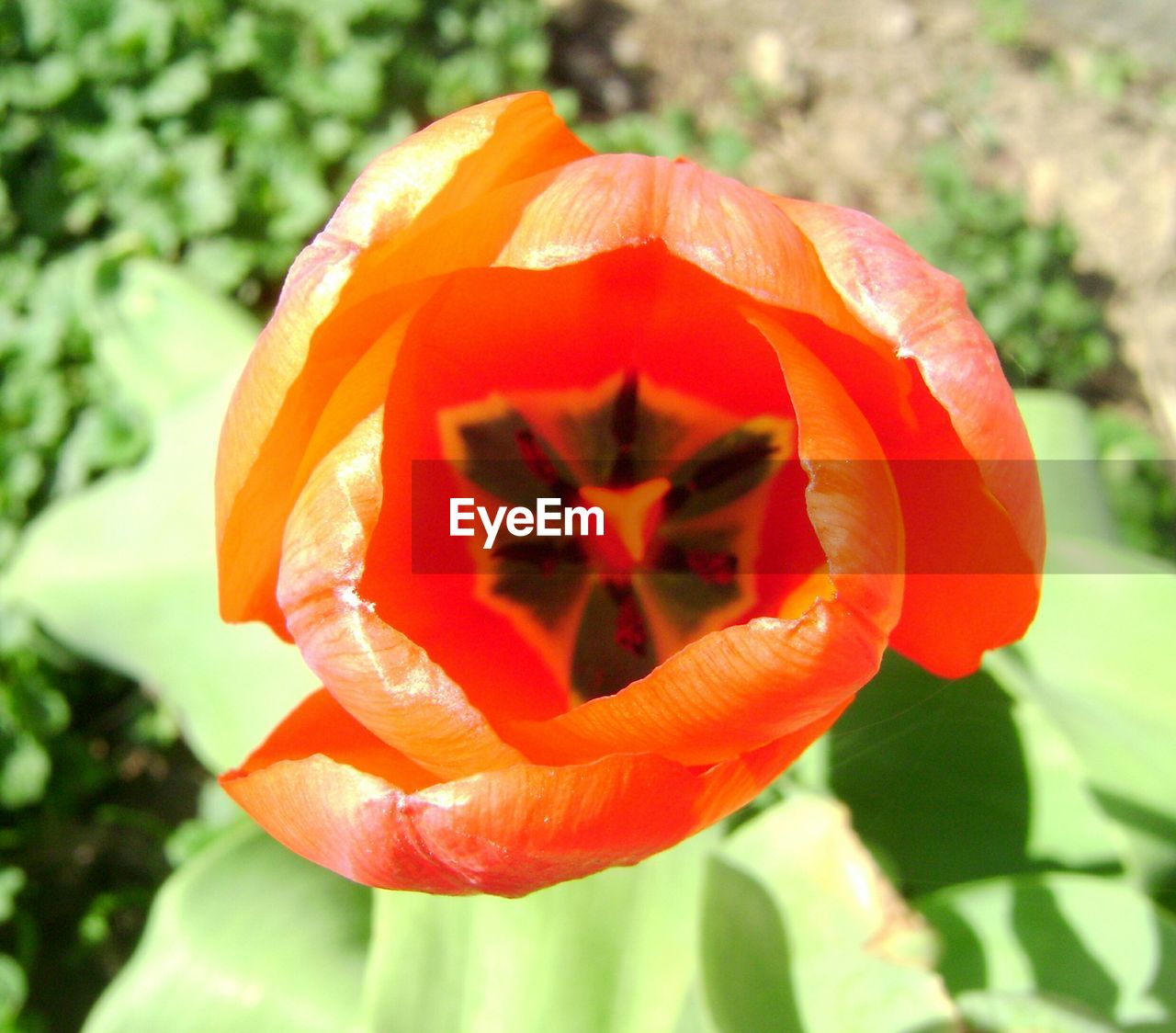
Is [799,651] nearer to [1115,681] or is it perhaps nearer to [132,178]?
[1115,681]

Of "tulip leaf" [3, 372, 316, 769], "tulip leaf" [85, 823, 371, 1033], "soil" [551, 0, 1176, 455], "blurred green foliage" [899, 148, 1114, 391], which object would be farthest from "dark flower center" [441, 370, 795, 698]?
"soil" [551, 0, 1176, 455]

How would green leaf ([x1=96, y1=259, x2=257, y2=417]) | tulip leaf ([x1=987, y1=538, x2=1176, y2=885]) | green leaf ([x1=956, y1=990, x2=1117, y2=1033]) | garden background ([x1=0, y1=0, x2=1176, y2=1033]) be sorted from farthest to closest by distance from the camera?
green leaf ([x1=96, y1=259, x2=257, y2=417]), tulip leaf ([x1=987, y1=538, x2=1176, y2=885]), garden background ([x1=0, y1=0, x2=1176, y2=1033]), green leaf ([x1=956, y1=990, x2=1117, y2=1033])

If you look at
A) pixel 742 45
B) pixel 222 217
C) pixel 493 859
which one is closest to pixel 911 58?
pixel 742 45

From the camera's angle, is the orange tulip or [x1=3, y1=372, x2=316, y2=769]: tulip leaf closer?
the orange tulip

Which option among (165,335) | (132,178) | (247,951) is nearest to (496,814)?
(247,951)

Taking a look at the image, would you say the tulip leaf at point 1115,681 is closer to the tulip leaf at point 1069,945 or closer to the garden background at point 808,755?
the garden background at point 808,755

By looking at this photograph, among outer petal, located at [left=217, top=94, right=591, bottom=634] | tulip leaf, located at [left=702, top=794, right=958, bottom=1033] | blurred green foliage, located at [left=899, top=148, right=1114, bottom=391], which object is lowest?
blurred green foliage, located at [left=899, top=148, right=1114, bottom=391]

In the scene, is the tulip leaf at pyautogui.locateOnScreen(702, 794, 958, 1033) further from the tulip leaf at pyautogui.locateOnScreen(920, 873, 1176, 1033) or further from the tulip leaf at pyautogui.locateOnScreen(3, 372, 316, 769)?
the tulip leaf at pyautogui.locateOnScreen(3, 372, 316, 769)
